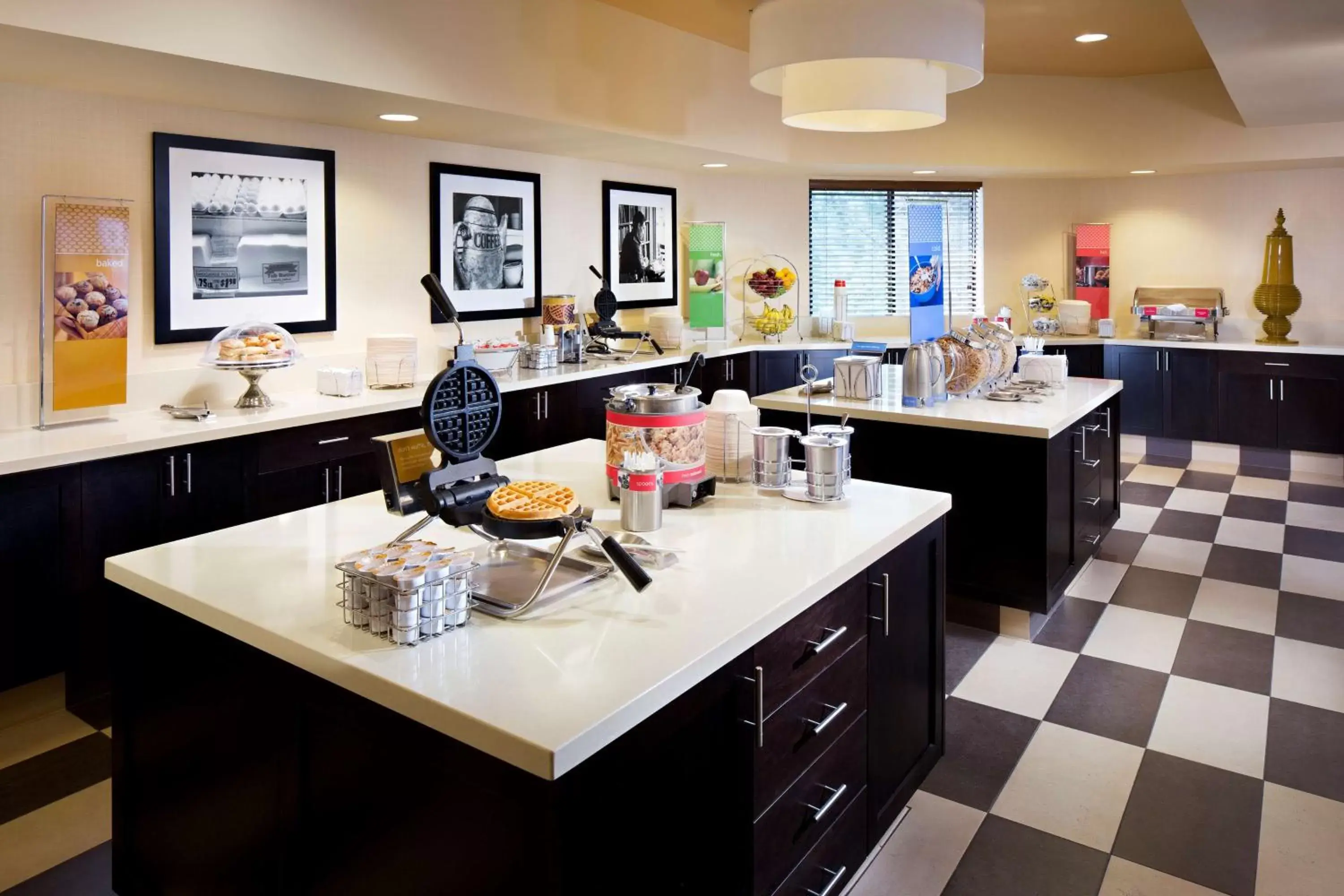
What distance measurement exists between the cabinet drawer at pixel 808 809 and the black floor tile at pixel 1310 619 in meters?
2.60

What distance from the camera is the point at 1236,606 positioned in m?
4.11

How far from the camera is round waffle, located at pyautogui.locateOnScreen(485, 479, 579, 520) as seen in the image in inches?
67.7

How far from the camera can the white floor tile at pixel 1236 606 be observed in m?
3.91

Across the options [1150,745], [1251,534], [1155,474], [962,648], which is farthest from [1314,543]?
[1150,745]

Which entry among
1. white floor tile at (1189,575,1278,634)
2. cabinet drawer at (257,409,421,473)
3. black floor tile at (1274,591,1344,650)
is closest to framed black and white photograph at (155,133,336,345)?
cabinet drawer at (257,409,421,473)

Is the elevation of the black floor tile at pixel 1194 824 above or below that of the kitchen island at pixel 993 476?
below

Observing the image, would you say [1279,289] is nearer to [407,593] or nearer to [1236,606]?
[1236,606]

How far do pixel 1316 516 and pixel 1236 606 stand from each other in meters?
2.01

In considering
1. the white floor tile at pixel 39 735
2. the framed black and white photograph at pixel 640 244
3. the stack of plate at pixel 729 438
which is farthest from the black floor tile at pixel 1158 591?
the white floor tile at pixel 39 735

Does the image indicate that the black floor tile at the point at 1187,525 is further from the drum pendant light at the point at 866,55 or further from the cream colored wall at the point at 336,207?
the cream colored wall at the point at 336,207

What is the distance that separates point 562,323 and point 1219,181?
17.6 ft

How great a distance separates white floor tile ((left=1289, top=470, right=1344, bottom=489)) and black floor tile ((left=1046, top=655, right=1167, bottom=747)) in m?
4.02

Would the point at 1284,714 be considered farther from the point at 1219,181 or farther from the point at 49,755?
the point at 1219,181

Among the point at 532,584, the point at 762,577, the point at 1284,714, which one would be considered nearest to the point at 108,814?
the point at 532,584
